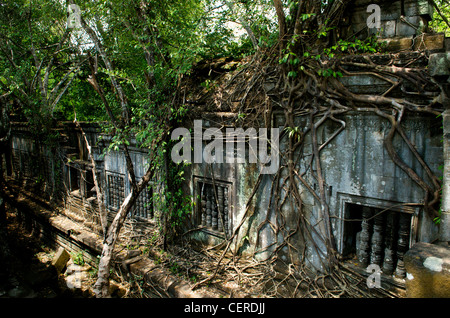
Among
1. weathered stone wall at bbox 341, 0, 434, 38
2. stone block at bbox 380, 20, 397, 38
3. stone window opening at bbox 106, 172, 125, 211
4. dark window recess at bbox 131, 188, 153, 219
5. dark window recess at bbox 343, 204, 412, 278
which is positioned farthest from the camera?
stone window opening at bbox 106, 172, 125, 211

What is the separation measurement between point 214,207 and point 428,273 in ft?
13.9

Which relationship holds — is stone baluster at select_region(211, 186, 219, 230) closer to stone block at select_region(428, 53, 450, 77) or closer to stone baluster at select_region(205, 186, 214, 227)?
stone baluster at select_region(205, 186, 214, 227)

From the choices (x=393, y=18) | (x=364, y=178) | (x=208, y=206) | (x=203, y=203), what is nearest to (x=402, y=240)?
(x=364, y=178)

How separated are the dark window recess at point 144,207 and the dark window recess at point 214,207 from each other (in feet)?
5.73

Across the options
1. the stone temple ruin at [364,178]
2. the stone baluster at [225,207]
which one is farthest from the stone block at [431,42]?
the stone baluster at [225,207]

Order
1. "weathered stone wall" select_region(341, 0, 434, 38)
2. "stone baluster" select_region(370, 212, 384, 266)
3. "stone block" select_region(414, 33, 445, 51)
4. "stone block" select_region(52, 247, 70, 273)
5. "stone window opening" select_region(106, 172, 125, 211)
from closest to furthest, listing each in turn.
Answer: "stone block" select_region(414, 33, 445, 51)
"stone baluster" select_region(370, 212, 384, 266)
"weathered stone wall" select_region(341, 0, 434, 38)
"stone block" select_region(52, 247, 70, 273)
"stone window opening" select_region(106, 172, 125, 211)

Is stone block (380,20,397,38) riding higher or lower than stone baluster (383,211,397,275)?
higher

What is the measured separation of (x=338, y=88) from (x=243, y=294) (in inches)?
147

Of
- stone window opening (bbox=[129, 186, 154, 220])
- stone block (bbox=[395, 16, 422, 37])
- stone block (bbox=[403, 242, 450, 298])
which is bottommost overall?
stone window opening (bbox=[129, 186, 154, 220])

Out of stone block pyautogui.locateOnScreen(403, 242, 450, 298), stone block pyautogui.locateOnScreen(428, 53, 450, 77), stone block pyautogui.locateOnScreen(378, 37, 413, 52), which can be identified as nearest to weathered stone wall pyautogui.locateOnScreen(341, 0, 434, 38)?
stone block pyautogui.locateOnScreen(378, 37, 413, 52)

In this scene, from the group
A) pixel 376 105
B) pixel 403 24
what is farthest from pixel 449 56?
pixel 403 24

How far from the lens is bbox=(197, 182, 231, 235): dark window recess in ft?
20.5

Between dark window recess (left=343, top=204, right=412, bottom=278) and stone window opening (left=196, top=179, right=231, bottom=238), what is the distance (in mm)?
2451

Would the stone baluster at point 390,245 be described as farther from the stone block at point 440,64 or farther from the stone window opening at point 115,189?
the stone window opening at point 115,189
